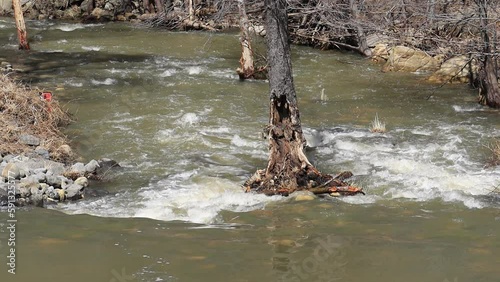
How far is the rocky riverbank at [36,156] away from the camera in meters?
10.2

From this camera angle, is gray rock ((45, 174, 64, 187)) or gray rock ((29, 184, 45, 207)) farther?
gray rock ((45, 174, 64, 187))

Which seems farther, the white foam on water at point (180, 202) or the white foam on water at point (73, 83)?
the white foam on water at point (73, 83)

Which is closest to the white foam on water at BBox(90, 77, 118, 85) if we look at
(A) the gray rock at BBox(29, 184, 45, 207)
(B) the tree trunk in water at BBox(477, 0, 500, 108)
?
(A) the gray rock at BBox(29, 184, 45, 207)

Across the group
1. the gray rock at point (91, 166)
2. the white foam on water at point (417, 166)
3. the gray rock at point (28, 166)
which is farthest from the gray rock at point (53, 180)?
the white foam on water at point (417, 166)

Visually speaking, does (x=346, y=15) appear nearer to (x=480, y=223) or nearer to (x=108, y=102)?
(x=108, y=102)

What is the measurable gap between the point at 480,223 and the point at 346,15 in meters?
16.5

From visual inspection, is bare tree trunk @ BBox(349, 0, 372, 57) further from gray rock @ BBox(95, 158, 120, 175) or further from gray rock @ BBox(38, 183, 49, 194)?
gray rock @ BBox(38, 183, 49, 194)

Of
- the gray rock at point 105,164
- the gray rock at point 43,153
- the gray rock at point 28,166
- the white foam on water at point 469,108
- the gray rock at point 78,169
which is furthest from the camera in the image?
the white foam on water at point 469,108

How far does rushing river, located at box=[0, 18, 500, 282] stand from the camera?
24.2ft

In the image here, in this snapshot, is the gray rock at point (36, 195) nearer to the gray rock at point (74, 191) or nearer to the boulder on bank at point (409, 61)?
the gray rock at point (74, 191)

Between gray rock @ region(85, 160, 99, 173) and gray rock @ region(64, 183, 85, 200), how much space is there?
0.99m

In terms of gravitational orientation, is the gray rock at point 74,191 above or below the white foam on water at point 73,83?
above

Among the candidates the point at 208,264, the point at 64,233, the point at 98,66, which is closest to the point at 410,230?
the point at 208,264

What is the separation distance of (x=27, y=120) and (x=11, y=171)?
2.90m
